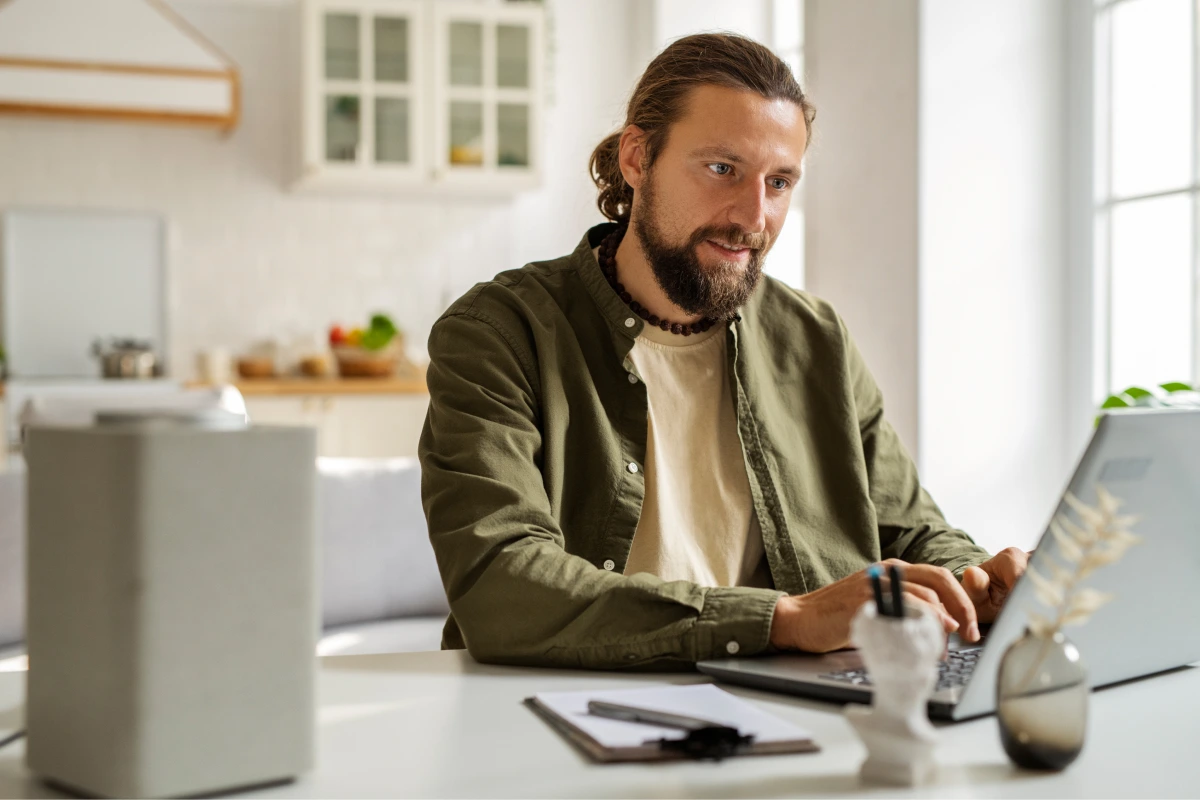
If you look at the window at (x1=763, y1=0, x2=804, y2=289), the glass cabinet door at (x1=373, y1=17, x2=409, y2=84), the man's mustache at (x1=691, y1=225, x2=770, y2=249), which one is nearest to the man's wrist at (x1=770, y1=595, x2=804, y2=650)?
the man's mustache at (x1=691, y1=225, x2=770, y2=249)

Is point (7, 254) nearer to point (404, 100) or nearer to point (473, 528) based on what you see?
point (404, 100)

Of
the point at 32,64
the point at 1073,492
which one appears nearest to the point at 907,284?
the point at 1073,492

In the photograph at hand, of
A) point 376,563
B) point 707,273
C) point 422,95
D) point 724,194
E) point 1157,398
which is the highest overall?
point 422,95

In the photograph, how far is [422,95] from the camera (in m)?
5.50

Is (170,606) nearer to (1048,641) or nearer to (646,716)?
(646,716)

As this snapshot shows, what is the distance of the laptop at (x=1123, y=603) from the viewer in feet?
2.85

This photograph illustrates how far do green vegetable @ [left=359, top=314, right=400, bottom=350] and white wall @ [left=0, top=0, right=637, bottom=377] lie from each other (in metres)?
0.46

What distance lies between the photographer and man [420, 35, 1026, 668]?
1435 mm

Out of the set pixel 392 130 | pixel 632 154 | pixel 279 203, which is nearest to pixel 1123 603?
pixel 632 154

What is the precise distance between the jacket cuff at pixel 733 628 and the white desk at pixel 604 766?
8cm

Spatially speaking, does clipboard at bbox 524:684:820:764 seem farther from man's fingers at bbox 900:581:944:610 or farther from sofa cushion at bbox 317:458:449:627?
sofa cushion at bbox 317:458:449:627

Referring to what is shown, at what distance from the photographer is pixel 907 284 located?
107 inches

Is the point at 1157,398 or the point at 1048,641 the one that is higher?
the point at 1157,398

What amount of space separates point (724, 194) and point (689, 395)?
0.91 ft
